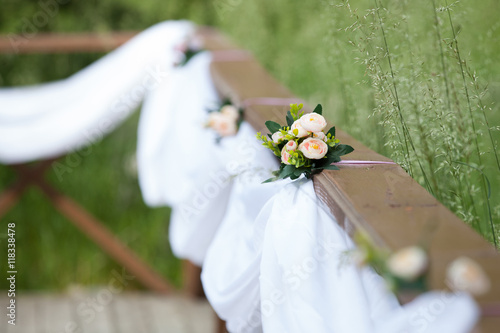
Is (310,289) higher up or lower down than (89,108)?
higher up

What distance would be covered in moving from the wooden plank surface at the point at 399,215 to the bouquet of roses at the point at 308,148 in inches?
1.0

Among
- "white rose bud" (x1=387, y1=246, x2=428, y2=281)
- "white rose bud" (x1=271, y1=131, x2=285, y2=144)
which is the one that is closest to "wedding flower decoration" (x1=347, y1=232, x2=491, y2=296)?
"white rose bud" (x1=387, y1=246, x2=428, y2=281)

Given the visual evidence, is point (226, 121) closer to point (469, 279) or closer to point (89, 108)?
point (469, 279)

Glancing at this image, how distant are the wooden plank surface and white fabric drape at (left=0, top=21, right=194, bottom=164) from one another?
4.91 ft

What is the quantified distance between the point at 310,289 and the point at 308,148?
248mm

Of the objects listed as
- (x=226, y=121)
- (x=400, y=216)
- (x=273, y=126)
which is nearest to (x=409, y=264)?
(x=400, y=216)

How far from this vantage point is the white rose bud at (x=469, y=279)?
637mm

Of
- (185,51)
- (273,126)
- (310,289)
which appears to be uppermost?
(273,126)

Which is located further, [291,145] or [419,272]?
[291,145]

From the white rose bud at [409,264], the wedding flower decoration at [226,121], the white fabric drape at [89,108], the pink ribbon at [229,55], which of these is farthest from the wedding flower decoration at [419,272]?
the white fabric drape at [89,108]

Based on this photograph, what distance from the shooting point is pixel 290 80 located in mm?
2369

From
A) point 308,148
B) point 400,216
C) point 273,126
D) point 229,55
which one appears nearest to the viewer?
point 400,216

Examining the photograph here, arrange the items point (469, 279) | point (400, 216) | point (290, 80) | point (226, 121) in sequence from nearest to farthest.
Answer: point (469, 279) → point (400, 216) → point (226, 121) → point (290, 80)

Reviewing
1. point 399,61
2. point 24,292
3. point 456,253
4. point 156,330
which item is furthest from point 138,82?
point 456,253
